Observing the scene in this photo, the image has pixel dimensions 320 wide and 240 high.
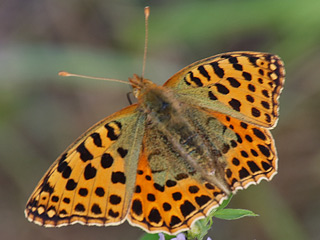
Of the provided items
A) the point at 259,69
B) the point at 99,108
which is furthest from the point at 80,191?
the point at 99,108

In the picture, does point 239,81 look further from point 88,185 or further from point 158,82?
point 158,82

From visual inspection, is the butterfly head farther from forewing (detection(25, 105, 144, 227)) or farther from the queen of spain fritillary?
forewing (detection(25, 105, 144, 227))

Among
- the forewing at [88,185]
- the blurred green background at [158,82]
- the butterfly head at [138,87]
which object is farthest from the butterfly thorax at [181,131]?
the blurred green background at [158,82]

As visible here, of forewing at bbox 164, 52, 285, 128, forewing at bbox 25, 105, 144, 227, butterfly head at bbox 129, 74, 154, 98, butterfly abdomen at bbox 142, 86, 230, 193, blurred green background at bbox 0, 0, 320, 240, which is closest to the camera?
forewing at bbox 25, 105, 144, 227

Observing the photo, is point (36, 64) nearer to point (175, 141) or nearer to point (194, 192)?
point (175, 141)

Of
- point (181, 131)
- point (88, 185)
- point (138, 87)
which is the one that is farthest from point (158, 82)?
point (88, 185)

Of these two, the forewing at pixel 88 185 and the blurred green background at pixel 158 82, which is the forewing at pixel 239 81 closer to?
the forewing at pixel 88 185

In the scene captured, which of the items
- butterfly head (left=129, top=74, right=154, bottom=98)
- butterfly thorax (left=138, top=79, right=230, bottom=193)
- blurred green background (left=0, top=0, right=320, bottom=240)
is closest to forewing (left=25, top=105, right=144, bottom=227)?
butterfly thorax (left=138, top=79, right=230, bottom=193)
